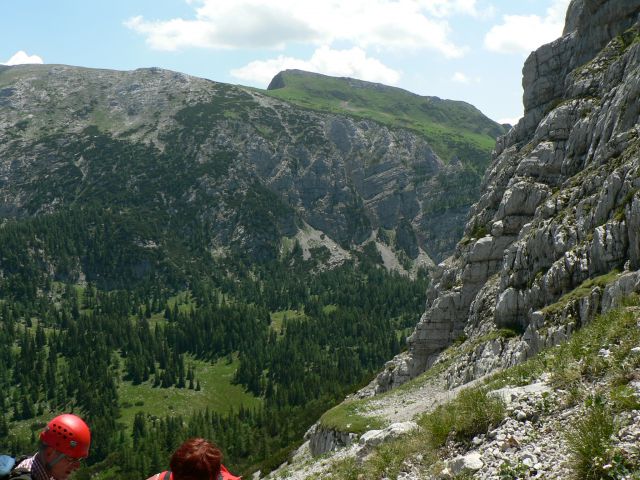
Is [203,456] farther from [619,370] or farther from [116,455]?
[116,455]

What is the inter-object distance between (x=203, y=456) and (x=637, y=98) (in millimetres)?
58930

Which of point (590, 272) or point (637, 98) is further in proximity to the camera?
point (637, 98)

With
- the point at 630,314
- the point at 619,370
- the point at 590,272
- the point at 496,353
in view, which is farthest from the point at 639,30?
the point at 619,370

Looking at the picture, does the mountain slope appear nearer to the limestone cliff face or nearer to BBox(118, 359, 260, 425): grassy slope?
the limestone cliff face

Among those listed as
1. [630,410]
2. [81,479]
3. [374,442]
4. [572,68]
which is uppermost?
[572,68]

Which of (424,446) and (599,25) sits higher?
(599,25)

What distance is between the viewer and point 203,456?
7.25m

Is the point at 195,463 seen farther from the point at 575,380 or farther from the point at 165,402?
the point at 165,402

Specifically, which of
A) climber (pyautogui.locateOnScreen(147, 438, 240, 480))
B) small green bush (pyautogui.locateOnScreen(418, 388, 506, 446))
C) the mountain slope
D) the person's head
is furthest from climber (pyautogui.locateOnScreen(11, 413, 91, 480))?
small green bush (pyautogui.locateOnScreen(418, 388, 506, 446))

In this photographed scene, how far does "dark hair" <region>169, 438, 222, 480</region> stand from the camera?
7.19 m

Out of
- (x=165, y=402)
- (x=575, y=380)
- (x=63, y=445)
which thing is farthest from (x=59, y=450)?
(x=165, y=402)

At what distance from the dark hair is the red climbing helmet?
3.07 m

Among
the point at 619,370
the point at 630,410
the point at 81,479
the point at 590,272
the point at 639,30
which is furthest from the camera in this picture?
the point at 81,479

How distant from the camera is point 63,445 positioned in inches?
365
